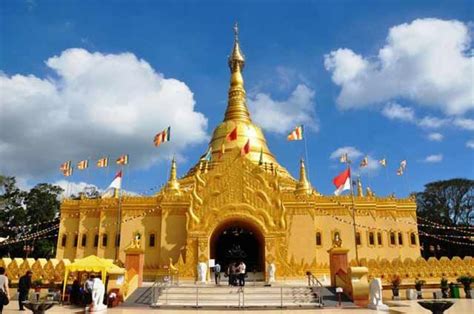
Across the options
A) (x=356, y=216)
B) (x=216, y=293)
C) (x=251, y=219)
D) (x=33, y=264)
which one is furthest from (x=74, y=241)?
(x=356, y=216)

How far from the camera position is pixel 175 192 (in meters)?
38.6

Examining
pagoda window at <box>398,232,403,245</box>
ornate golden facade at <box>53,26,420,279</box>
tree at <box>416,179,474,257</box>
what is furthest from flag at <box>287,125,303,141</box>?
tree at <box>416,179,474,257</box>

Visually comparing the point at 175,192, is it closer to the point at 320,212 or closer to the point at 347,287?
the point at 320,212

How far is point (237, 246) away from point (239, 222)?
2.95 meters

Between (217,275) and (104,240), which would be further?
(104,240)

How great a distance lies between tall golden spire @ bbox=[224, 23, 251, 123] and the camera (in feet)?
165

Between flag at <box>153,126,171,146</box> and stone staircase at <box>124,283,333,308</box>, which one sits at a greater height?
flag at <box>153,126,171,146</box>

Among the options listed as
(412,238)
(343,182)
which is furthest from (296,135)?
(412,238)

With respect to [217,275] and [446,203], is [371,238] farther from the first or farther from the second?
[446,203]

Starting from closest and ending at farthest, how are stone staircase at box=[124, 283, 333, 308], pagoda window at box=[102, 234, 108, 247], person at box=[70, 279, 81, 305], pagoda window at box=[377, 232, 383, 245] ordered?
stone staircase at box=[124, 283, 333, 308] → person at box=[70, 279, 81, 305] → pagoda window at box=[102, 234, 108, 247] → pagoda window at box=[377, 232, 383, 245]

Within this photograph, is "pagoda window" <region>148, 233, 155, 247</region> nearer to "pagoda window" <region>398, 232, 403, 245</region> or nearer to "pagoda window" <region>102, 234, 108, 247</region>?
"pagoda window" <region>102, 234, 108, 247</region>

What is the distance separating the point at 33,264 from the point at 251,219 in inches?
608

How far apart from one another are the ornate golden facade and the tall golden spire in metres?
9.64

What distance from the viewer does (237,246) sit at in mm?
34469
